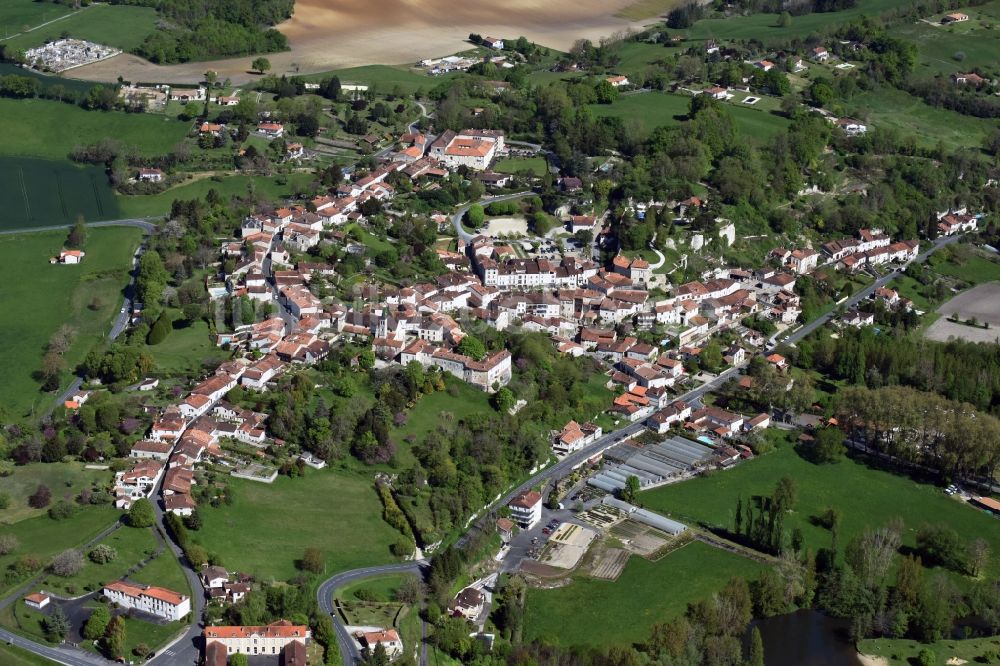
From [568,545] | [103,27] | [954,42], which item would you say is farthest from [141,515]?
[954,42]

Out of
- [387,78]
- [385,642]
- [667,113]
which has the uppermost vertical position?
[387,78]

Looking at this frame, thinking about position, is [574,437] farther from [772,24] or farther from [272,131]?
[772,24]

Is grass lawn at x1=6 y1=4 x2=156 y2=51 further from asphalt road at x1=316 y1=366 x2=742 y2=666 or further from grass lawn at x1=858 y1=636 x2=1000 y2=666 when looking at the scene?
grass lawn at x1=858 y1=636 x2=1000 y2=666

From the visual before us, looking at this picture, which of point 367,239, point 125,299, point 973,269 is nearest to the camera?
point 125,299

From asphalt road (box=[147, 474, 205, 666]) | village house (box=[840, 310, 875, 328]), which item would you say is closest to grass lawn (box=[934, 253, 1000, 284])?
village house (box=[840, 310, 875, 328])

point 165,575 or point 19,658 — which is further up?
point 19,658
